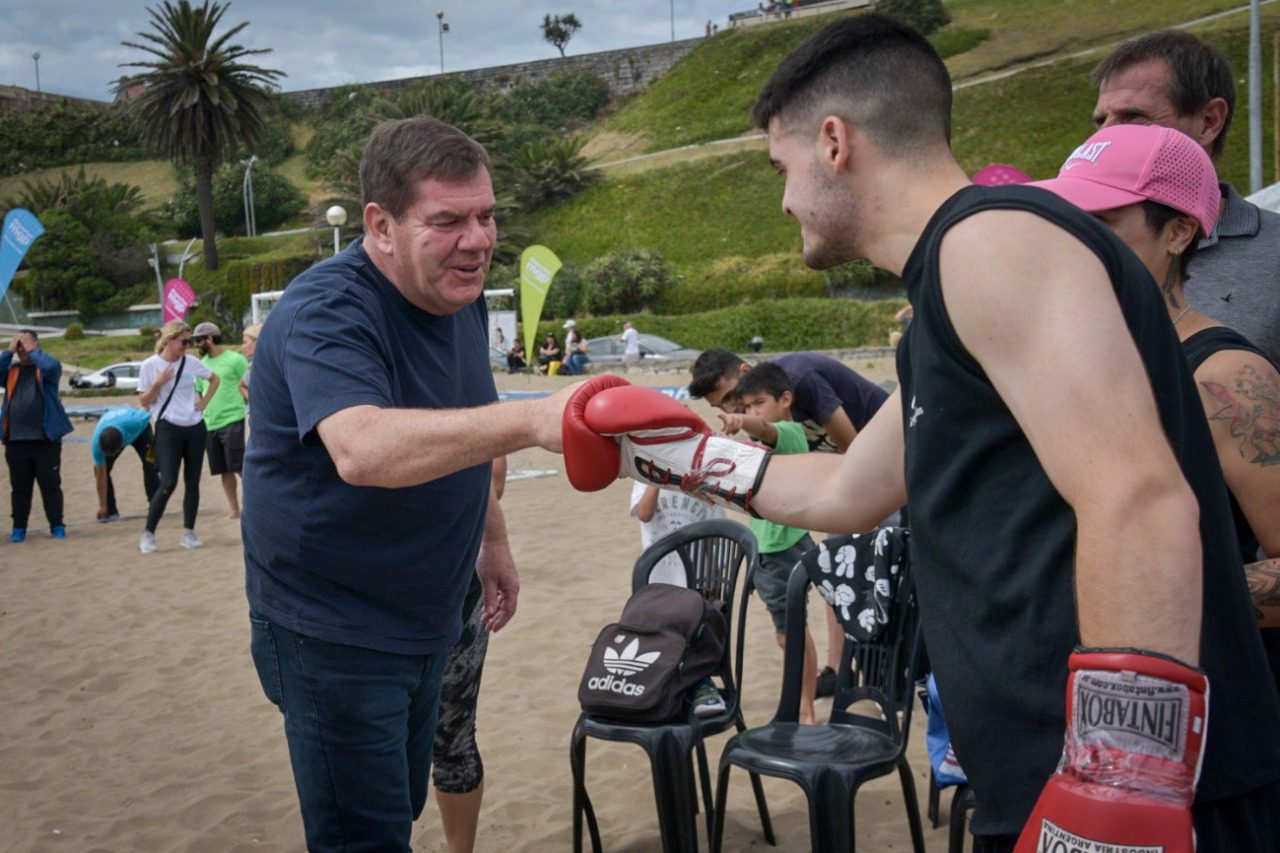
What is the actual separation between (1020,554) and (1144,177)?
2.69 ft

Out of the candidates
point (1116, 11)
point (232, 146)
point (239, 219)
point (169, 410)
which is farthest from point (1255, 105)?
point (239, 219)

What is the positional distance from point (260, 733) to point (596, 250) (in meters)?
37.2

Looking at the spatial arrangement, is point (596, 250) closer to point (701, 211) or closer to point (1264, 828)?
point (701, 211)

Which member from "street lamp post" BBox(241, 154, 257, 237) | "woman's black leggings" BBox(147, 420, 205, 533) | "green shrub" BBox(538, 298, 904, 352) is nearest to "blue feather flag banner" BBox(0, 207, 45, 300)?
"woman's black leggings" BBox(147, 420, 205, 533)

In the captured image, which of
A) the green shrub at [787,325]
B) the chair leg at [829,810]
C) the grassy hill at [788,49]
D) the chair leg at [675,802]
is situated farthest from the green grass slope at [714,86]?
the chair leg at [829,810]

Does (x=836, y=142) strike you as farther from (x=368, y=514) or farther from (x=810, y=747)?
(x=810, y=747)

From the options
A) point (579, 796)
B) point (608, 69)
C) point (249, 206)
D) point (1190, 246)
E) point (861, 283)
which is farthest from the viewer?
point (608, 69)

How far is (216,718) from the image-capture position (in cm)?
564

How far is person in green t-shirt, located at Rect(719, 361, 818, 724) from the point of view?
15.1ft

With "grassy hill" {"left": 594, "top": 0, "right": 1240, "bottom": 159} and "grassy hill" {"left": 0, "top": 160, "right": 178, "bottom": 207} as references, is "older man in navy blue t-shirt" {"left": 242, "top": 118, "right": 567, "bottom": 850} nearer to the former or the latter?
"grassy hill" {"left": 594, "top": 0, "right": 1240, "bottom": 159}

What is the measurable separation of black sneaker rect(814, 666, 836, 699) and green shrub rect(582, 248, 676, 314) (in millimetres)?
30924

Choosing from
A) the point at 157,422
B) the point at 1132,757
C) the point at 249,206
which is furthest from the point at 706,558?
the point at 249,206

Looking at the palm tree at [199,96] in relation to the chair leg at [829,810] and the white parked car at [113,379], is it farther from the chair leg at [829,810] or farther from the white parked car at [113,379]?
the chair leg at [829,810]

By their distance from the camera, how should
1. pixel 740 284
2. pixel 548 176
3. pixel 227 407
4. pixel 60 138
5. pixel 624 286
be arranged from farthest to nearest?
pixel 60 138
pixel 548 176
pixel 624 286
pixel 740 284
pixel 227 407
